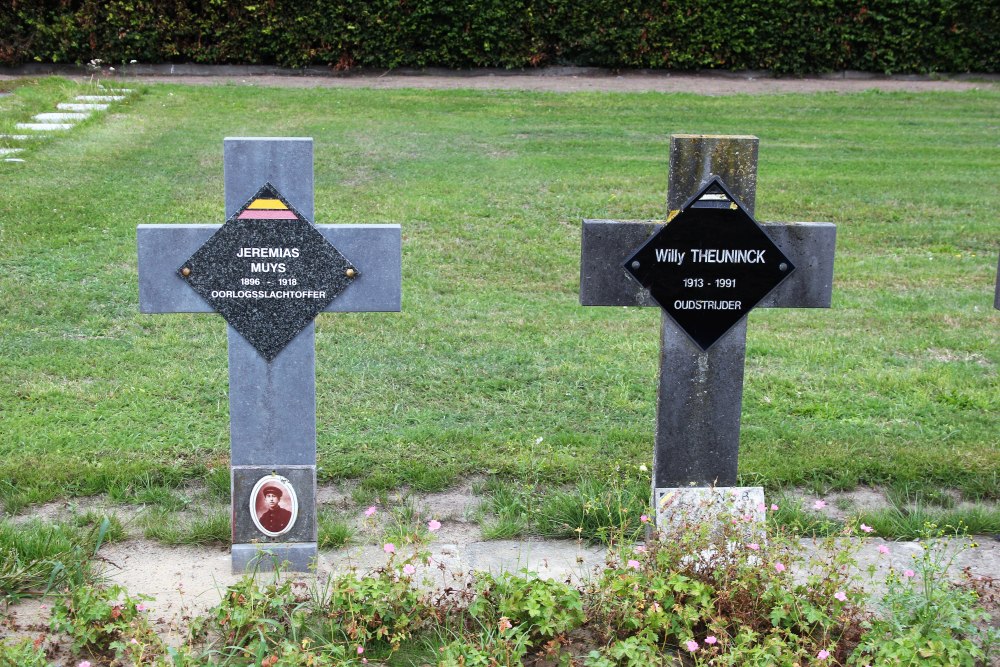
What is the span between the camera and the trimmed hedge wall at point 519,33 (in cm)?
1684

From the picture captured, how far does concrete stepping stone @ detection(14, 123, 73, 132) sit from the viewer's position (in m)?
12.0

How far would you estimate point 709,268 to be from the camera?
398 cm

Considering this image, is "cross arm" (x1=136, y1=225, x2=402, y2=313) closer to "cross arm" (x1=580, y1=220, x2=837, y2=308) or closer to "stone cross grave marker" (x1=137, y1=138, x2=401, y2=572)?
"stone cross grave marker" (x1=137, y1=138, x2=401, y2=572)

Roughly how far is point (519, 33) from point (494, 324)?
11610 mm

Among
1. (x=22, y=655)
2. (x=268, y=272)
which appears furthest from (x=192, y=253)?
(x=22, y=655)

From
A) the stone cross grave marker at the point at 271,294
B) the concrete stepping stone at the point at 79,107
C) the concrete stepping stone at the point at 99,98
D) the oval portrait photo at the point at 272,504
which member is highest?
the concrete stepping stone at the point at 99,98

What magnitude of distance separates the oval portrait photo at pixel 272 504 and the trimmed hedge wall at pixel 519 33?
46.7 feet

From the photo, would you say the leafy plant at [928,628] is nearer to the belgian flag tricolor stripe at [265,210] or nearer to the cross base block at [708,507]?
the cross base block at [708,507]

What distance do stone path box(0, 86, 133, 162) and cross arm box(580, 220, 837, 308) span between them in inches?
326

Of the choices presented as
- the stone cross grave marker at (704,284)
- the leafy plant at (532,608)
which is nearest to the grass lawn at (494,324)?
the stone cross grave marker at (704,284)

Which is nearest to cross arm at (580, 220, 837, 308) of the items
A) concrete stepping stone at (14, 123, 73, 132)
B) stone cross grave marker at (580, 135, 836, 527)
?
stone cross grave marker at (580, 135, 836, 527)

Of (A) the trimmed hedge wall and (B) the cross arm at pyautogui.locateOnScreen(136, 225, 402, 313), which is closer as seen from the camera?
(B) the cross arm at pyautogui.locateOnScreen(136, 225, 402, 313)

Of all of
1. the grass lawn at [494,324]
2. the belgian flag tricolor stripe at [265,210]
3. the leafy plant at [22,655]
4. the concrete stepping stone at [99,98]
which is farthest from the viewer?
the concrete stepping stone at [99,98]

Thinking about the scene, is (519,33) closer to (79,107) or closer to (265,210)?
(79,107)
